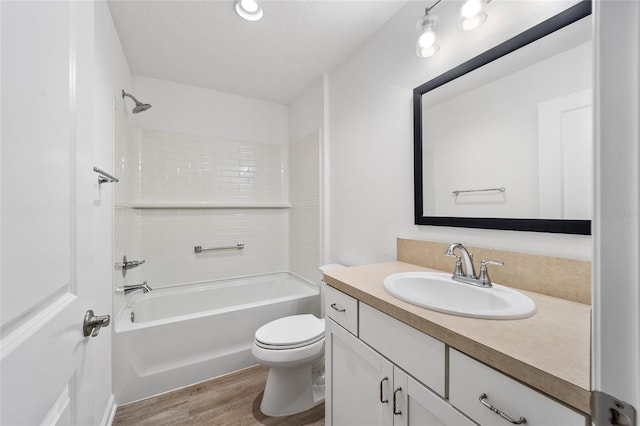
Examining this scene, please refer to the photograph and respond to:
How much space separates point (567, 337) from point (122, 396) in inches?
91.0

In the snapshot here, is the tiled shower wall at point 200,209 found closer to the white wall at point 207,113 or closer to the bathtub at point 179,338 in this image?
the white wall at point 207,113

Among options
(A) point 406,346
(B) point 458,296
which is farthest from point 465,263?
(A) point 406,346

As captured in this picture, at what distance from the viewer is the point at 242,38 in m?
1.88

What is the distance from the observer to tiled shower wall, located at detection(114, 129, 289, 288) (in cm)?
244

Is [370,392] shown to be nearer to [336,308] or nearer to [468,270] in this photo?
[336,308]

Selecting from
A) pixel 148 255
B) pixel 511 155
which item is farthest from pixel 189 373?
pixel 511 155

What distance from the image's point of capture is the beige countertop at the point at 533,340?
51 centimetres

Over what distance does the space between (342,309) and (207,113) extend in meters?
2.47

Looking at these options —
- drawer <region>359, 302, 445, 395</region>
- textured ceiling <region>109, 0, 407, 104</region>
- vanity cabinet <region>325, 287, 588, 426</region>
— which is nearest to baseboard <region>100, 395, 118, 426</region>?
vanity cabinet <region>325, 287, 588, 426</region>

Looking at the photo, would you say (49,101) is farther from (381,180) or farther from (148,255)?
(148,255)

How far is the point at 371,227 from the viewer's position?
6.10 feet

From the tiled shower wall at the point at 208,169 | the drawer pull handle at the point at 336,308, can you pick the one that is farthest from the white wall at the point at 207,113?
the drawer pull handle at the point at 336,308

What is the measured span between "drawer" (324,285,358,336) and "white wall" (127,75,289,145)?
7.32ft

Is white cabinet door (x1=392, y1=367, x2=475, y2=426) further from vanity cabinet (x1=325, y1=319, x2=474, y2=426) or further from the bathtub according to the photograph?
the bathtub
